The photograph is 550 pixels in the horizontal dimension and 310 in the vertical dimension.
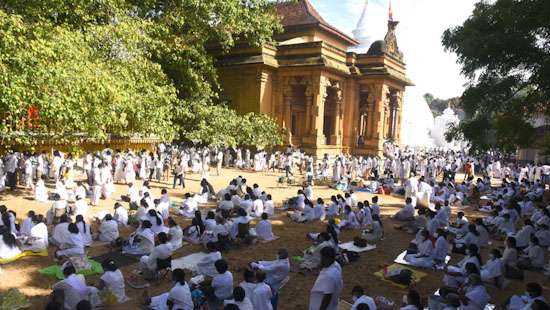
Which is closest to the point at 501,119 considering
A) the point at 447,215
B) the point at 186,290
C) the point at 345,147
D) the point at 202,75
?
the point at 447,215

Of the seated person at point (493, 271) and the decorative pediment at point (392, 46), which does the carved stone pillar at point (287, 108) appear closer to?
the decorative pediment at point (392, 46)

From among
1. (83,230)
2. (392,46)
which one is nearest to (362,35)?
(392,46)

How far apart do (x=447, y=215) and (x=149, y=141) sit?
15677mm

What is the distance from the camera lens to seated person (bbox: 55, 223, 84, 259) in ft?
28.0

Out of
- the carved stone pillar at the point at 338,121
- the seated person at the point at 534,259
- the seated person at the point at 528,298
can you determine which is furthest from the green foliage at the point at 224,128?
the seated person at the point at 528,298

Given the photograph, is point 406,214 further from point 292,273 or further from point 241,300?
point 241,300

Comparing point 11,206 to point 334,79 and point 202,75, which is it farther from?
point 334,79

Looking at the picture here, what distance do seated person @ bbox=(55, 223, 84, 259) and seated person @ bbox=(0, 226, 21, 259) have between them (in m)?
0.84

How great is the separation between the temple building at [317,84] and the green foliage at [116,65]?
1954 mm

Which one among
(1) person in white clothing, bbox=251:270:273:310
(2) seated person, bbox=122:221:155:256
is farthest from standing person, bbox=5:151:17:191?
(1) person in white clothing, bbox=251:270:273:310

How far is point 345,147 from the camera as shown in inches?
1203

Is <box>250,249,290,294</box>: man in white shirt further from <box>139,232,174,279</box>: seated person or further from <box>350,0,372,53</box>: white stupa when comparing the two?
<box>350,0,372,53</box>: white stupa

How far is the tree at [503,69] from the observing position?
10555mm

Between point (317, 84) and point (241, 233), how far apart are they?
1788 centimetres
